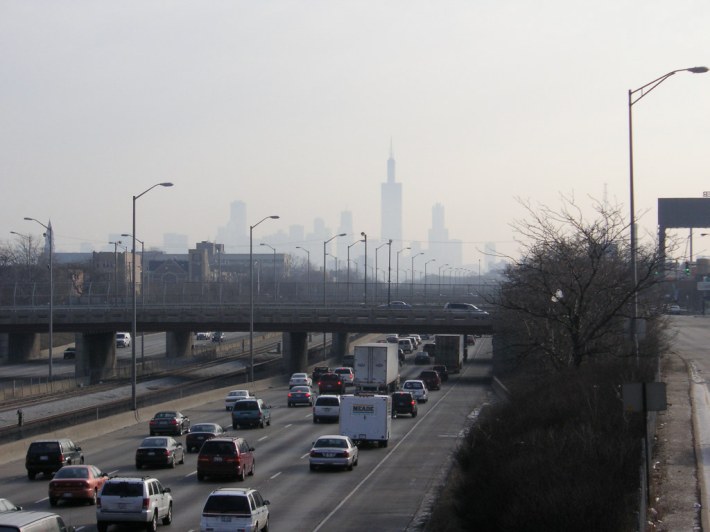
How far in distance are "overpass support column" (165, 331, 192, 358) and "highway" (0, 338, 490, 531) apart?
54.4 metres

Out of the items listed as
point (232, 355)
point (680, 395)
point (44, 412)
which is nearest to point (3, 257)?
point (232, 355)

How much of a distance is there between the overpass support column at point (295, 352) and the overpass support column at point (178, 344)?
19.5 metres

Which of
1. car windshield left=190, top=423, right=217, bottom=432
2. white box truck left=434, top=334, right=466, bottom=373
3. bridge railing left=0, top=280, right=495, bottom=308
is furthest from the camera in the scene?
bridge railing left=0, top=280, right=495, bottom=308

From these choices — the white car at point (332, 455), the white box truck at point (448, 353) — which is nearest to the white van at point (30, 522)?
the white car at point (332, 455)

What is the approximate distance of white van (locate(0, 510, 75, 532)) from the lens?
1379cm

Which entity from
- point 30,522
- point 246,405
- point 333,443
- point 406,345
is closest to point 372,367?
point 246,405

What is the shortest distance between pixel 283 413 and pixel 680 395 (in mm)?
27034

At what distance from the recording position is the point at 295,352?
9225 cm

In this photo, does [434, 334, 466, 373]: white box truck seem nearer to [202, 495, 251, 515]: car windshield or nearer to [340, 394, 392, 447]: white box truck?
[340, 394, 392, 447]: white box truck

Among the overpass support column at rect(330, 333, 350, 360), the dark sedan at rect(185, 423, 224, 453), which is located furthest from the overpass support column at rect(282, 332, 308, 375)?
the dark sedan at rect(185, 423, 224, 453)

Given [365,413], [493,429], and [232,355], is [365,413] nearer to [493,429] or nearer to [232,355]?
[493,429]

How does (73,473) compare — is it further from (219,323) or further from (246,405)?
(219,323)

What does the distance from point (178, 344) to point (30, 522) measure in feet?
317

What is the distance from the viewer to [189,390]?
73375mm
